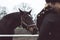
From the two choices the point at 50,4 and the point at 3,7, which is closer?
the point at 50,4

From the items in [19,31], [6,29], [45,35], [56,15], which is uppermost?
[56,15]

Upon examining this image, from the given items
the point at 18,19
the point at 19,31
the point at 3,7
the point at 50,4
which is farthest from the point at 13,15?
the point at 3,7

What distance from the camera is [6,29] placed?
5.52 m

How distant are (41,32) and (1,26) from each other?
157 inches

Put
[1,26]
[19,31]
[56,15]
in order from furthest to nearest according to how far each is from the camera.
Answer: [19,31], [1,26], [56,15]

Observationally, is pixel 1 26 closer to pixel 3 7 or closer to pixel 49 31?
pixel 49 31

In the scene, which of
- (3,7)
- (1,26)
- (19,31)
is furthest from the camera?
(3,7)

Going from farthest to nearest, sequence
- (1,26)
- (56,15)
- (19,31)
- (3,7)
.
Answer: (3,7) < (19,31) < (1,26) < (56,15)

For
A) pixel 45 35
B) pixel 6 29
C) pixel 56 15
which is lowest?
pixel 6 29

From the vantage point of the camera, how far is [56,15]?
1.41 m

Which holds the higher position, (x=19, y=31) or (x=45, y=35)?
(x=45, y=35)

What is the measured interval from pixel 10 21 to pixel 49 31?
4.30m

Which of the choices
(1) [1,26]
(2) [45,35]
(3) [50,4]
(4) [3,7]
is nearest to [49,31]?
(2) [45,35]

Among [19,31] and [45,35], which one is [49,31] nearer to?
[45,35]
